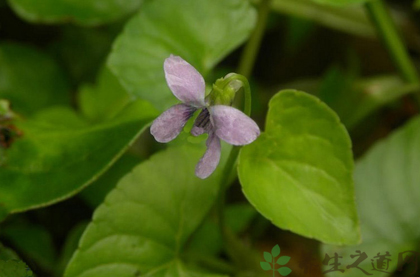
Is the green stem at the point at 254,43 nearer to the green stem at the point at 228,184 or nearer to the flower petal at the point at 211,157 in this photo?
the green stem at the point at 228,184

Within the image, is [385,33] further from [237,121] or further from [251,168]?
[237,121]

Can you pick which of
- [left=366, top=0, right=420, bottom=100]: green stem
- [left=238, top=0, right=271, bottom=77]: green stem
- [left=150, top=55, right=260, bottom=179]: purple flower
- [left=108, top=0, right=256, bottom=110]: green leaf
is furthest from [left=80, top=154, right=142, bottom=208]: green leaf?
[left=366, top=0, right=420, bottom=100]: green stem

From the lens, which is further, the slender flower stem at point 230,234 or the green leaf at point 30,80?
the green leaf at point 30,80

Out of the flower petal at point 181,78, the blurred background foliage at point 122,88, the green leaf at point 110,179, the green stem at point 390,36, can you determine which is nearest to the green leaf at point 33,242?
the blurred background foliage at point 122,88

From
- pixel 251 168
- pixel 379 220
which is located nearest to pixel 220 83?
pixel 251 168

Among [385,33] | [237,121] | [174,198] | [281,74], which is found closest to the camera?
[237,121]
